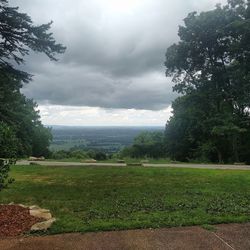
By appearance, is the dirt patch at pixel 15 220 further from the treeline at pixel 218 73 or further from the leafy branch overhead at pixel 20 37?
the treeline at pixel 218 73

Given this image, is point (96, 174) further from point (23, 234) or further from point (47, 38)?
point (23, 234)

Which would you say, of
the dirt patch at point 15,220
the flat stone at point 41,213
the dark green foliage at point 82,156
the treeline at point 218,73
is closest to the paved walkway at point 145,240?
the dirt patch at point 15,220

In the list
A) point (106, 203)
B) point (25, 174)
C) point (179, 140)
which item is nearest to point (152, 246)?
point (106, 203)

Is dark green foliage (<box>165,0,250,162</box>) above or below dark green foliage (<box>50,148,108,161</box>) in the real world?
above

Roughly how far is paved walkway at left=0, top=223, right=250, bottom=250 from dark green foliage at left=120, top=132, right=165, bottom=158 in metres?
71.8

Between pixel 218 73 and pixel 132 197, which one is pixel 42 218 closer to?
pixel 132 197

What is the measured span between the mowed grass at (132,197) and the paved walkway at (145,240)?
473mm

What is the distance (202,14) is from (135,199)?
27539 mm

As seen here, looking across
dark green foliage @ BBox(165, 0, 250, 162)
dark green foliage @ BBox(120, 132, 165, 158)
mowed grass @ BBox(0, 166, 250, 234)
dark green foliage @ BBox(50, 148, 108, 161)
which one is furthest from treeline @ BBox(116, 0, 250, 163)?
dark green foliage @ BBox(120, 132, 165, 158)

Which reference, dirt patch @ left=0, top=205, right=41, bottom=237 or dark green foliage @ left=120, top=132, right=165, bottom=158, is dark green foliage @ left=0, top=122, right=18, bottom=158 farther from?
dark green foliage @ left=120, top=132, right=165, bottom=158

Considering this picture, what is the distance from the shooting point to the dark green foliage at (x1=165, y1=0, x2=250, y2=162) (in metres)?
35.7

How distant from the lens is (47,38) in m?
15.9

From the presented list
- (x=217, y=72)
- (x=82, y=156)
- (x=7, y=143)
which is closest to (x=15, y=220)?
(x=7, y=143)

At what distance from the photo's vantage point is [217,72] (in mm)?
38031
